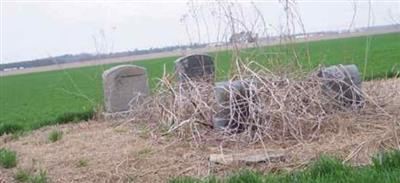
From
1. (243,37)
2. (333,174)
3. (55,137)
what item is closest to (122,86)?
(55,137)

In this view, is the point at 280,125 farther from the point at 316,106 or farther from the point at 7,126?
the point at 7,126

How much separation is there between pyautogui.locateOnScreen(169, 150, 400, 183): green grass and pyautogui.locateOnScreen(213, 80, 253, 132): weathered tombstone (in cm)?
211

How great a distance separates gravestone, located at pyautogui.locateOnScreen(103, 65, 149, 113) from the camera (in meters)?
10.7

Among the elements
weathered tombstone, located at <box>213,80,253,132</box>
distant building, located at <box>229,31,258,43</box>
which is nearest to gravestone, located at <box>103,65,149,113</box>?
distant building, located at <box>229,31,258,43</box>

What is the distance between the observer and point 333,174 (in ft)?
15.3

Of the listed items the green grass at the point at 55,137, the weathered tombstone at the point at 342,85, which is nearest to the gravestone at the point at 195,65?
the green grass at the point at 55,137

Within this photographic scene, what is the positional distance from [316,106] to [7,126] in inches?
239

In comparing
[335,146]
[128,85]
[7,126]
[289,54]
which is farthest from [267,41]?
[7,126]

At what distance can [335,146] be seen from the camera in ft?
20.0

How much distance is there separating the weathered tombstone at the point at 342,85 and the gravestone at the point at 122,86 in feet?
12.4

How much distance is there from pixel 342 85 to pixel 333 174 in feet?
10.9

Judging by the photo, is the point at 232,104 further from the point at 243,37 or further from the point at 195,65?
the point at 195,65

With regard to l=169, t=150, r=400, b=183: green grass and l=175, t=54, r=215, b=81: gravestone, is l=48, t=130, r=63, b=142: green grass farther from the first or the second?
l=169, t=150, r=400, b=183: green grass

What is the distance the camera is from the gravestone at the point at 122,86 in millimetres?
10719
